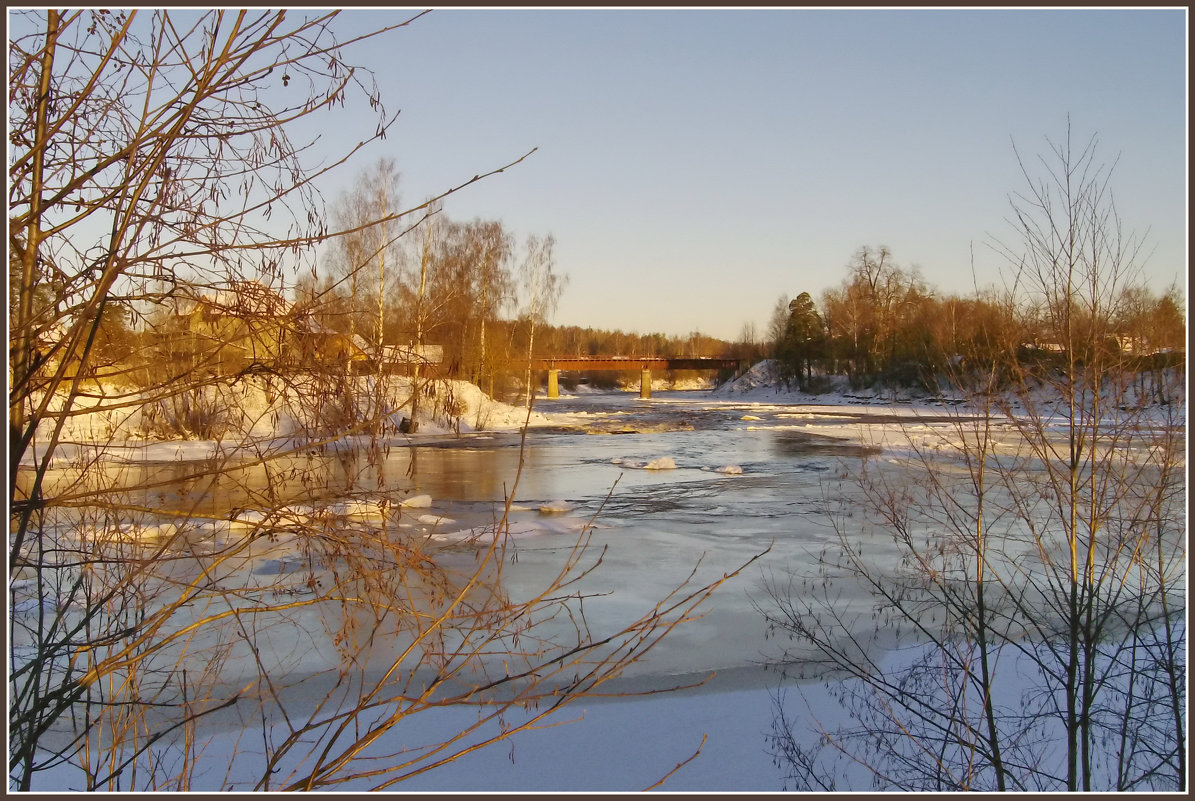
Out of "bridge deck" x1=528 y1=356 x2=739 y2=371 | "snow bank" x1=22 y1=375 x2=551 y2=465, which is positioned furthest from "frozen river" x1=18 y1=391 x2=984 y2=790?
"bridge deck" x1=528 y1=356 x2=739 y2=371

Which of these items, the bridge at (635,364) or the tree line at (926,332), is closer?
the tree line at (926,332)

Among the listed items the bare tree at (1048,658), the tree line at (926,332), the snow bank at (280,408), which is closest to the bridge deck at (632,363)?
the tree line at (926,332)

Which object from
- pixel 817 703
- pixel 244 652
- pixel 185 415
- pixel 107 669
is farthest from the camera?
pixel 244 652

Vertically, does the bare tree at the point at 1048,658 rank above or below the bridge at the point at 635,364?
below

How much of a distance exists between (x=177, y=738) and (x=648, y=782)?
222 centimetres

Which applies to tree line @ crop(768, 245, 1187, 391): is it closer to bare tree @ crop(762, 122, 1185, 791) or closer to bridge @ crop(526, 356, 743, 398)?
bare tree @ crop(762, 122, 1185, 791)

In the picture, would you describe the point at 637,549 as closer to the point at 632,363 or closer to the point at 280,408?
the point at 280,408

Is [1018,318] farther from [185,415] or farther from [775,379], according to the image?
[775,379]

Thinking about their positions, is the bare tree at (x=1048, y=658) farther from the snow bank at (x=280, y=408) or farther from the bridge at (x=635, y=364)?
the bridge at (x=635, y=364)

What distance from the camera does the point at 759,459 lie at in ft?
55.2

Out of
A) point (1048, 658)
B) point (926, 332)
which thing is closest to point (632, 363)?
point (926, 332)

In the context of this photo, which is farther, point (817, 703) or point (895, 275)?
point (895, 275)

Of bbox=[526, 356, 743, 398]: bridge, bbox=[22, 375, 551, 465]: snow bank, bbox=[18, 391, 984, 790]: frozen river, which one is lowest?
bbox=[18, 391, 984, 790]: frozen river

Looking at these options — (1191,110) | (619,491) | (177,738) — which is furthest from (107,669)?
(619,491)
